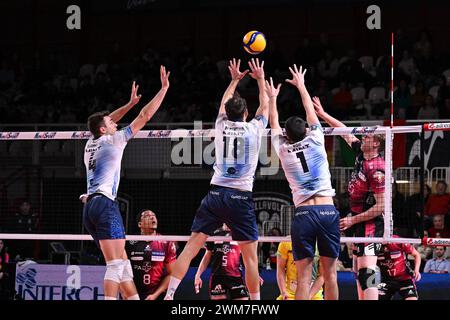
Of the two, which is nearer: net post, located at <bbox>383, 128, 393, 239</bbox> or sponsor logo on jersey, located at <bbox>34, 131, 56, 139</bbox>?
net post, located at <bbox>383, 128, 393, 239</bbox>

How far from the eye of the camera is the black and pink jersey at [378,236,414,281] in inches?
543

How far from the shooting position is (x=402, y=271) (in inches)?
543

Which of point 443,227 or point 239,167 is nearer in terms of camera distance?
point 239,167

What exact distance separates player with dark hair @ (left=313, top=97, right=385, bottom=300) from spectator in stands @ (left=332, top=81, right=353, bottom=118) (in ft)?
Answer: 27.2

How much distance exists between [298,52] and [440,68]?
3.64 metres

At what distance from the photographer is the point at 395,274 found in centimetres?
1380

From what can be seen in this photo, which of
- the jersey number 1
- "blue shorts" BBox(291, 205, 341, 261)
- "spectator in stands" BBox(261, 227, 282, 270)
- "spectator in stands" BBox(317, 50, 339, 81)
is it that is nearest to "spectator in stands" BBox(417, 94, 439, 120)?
"spectator in stands" BBox(317, 50, 339, 81)

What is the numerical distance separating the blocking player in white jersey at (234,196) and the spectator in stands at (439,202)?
275 inches

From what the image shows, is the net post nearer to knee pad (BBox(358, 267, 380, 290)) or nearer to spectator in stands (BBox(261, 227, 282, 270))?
knee pad (BBox(358, 267, 380, 290))

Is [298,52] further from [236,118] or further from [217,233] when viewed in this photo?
[236,118]

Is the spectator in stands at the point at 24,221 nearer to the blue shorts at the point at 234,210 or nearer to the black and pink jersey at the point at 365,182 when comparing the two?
the blue shorts at the point at 234,210

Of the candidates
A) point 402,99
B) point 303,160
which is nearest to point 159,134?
point 303,160

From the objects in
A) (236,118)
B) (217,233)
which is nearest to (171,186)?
(217,233)

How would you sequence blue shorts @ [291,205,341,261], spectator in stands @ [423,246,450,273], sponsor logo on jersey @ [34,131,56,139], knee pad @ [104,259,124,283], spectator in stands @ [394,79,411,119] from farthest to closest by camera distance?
spectator in stands @ [394,79,411,119]
spectator in stands @ [423,246,450,273]
sponsor logo on jersey @ [34,131,56,139]
knee pad @ [104,259,124,283]
blue shorts @ [291,205,341,261]
